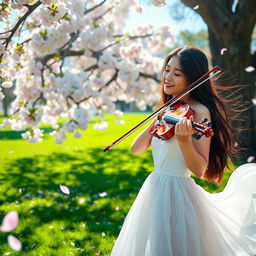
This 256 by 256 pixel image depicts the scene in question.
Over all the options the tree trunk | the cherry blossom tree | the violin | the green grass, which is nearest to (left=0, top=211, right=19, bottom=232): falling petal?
the green grass

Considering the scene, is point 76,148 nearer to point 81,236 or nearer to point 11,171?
point 11,171

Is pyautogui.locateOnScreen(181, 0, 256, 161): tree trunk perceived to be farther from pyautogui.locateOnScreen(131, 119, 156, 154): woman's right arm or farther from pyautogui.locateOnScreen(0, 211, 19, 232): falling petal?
pyautogui.locateOnScreen(0, 211, 19, 232): falling petal

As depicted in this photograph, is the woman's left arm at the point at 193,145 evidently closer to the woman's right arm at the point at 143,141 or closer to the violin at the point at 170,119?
the violin at the point at 170,119

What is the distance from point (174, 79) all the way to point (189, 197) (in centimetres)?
84

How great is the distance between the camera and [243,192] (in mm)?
3373

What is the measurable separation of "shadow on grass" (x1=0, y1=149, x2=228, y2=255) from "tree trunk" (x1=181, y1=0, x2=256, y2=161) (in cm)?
229

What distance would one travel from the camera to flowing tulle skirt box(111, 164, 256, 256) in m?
2.84

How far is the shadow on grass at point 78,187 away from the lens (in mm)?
5685

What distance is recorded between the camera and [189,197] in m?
2.97

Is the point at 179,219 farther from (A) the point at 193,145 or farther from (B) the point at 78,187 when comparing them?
(B) the point at 78,187

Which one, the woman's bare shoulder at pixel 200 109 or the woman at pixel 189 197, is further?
the woman's bare shoulder at pixel 200 109

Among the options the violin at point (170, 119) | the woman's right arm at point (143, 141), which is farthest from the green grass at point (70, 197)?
the violin at point (170, 119)

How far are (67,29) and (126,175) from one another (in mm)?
3251

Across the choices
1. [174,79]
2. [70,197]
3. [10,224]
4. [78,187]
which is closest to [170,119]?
[174,79]
